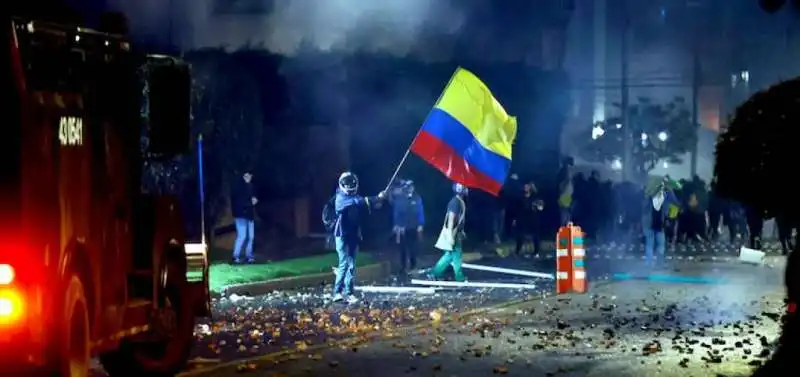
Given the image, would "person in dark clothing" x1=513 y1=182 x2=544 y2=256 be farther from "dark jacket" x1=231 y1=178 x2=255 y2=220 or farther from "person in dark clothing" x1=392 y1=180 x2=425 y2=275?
"dark jacket" x1=231 y1=178 x2=255 y2=220

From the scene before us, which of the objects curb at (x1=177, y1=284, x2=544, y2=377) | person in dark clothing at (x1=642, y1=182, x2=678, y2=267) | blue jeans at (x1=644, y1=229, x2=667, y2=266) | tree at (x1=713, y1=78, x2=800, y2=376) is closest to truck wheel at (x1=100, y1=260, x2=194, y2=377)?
curb at (x1=177, y1=284, x2=544, y2=377)

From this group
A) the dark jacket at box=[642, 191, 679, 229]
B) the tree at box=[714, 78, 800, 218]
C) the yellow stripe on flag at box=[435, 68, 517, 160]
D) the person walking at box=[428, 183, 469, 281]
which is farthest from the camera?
the dark jacket at box=[642, 191, 679, 229]

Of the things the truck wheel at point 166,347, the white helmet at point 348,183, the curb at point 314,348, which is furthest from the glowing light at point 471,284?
the truck wheel at point 166,347

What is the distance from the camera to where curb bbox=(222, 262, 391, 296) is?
1891 centimetres

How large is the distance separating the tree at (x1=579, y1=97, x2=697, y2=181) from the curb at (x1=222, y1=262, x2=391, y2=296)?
106 feet

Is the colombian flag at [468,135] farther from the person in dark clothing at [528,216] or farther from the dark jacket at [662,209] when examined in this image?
the person in dark clothing at [528,216]

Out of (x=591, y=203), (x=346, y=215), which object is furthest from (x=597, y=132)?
(x=346, y=215)

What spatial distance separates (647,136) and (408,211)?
35.8 meters

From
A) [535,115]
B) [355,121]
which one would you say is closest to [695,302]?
[355,121]

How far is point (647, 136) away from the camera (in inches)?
2259

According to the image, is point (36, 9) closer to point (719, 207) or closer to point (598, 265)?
point (598, 265)

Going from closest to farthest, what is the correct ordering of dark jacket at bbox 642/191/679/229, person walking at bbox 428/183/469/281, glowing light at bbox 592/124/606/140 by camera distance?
1. person walking at bbox 428/183/469/281
2. dark jacket at bbox 642/191/679/229
3. glowing light at bbox 592/124/606/140

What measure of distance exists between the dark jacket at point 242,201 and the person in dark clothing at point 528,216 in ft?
24.9

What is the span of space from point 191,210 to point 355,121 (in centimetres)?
714
